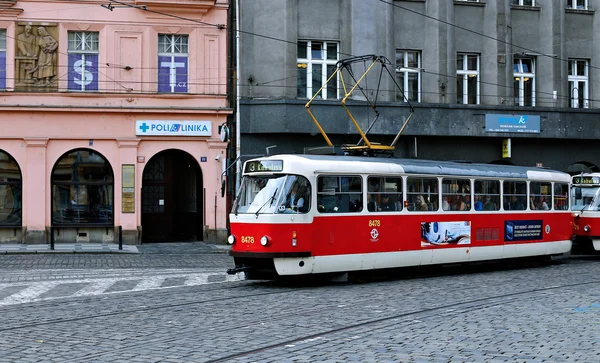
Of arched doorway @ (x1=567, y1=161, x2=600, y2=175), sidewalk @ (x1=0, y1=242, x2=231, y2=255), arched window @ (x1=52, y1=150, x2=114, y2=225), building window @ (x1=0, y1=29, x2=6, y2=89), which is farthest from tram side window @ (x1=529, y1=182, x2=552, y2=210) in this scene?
building window @ (x1=0, y1=29, x2=6, y2=89)

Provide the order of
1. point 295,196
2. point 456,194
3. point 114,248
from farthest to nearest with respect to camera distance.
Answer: point 114,248 → point 456,194 → point 295,196

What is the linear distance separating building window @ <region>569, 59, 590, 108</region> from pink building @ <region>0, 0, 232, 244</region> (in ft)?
47.2

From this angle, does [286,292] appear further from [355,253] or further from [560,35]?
[560,35]

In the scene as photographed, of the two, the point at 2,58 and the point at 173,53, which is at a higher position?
the point at 173,53

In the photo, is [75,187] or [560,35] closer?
[75,187]

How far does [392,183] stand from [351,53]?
1327 cm

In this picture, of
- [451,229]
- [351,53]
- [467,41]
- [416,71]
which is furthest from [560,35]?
[451,229]

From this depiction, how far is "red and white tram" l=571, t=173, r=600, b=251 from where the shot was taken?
951 inches

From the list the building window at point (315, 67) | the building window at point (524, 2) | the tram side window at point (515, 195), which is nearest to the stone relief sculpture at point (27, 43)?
the building window at point (315, 67)

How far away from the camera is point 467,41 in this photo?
31969 millimetres

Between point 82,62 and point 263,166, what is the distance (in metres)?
14.6

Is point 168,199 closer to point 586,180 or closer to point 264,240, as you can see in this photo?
point 586,180

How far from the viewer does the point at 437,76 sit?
1229 inches

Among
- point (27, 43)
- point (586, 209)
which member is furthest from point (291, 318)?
point (27, 43)
